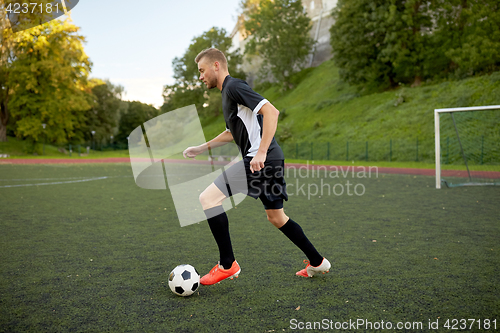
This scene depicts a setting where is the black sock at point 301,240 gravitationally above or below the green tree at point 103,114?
below

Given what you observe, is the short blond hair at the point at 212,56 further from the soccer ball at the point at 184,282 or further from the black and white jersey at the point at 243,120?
the soccer ball at the point at 184,282

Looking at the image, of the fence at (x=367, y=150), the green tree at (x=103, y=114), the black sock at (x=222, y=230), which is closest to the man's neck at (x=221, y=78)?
the black sock at (x=222, y=230)

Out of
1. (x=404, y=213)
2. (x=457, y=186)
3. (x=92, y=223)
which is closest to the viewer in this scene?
(x=92, y=223)

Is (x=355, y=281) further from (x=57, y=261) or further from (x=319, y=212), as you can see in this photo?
(x=319, y=212)

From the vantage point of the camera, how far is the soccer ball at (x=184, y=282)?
312cm

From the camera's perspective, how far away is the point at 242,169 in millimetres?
3273

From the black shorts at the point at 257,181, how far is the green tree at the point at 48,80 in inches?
1377

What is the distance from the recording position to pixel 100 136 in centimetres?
6150

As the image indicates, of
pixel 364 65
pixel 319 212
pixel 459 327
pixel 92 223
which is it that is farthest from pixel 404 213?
pixel 364 65

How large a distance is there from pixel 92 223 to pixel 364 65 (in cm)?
3502

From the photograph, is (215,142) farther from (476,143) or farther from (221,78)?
(476,143)

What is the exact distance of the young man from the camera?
3.16 metres

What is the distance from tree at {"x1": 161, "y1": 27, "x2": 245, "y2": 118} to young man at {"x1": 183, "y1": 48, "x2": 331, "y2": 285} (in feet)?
193

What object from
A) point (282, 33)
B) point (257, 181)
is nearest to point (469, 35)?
point (282, 33)
